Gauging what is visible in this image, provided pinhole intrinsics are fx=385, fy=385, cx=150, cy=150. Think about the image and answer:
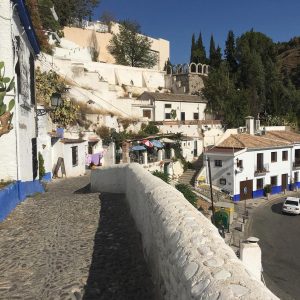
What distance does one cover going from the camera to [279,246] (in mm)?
22953

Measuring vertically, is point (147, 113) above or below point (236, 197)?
above

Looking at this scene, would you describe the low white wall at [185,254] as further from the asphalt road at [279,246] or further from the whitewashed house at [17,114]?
the asphalt road at [279,246]

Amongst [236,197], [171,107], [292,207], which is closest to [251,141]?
[236,197]

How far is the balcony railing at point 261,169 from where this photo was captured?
36141 millimetres

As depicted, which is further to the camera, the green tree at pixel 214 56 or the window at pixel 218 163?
the green tree at pixel 214 56

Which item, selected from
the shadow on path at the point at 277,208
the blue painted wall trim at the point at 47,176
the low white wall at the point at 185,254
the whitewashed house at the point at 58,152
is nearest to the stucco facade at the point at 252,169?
the shadow on path at the point at 277,208

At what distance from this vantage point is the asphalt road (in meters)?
17.3

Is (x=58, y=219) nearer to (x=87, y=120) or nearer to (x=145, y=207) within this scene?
(x=145, y=207)

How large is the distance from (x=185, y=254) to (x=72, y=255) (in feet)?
12.8

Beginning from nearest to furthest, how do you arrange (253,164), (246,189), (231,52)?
1. (246,189)
2. (253,164)
3. (231,52)

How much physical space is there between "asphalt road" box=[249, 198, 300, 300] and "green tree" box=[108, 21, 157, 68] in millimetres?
35563

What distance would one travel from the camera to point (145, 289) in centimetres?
595

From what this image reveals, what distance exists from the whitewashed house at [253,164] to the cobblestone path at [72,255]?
24653 mm

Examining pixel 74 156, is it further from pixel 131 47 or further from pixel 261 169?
pixel 131 47
